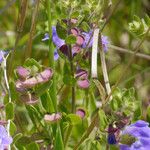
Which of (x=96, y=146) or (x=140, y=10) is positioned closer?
(x=96, y=146)

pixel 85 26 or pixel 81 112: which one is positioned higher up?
pixel 85 26

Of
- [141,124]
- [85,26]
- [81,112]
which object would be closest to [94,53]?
[85,26]

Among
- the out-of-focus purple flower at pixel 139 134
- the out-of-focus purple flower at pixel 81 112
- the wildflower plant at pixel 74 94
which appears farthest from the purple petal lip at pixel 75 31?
the out-of-focus purple flower at pixel 139 134

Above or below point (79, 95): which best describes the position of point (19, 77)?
above

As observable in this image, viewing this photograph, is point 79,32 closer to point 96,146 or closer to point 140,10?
point 96,146

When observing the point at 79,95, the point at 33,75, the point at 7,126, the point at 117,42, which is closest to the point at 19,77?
the point at 33,75

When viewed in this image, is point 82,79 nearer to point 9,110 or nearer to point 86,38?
point 86,38

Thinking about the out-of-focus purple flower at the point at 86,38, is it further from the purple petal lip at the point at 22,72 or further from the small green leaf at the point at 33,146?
the small green leaf at the point at 33,146

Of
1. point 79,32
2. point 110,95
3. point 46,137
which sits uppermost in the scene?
point 79,32

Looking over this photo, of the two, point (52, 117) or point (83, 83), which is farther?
point (83, 83)
